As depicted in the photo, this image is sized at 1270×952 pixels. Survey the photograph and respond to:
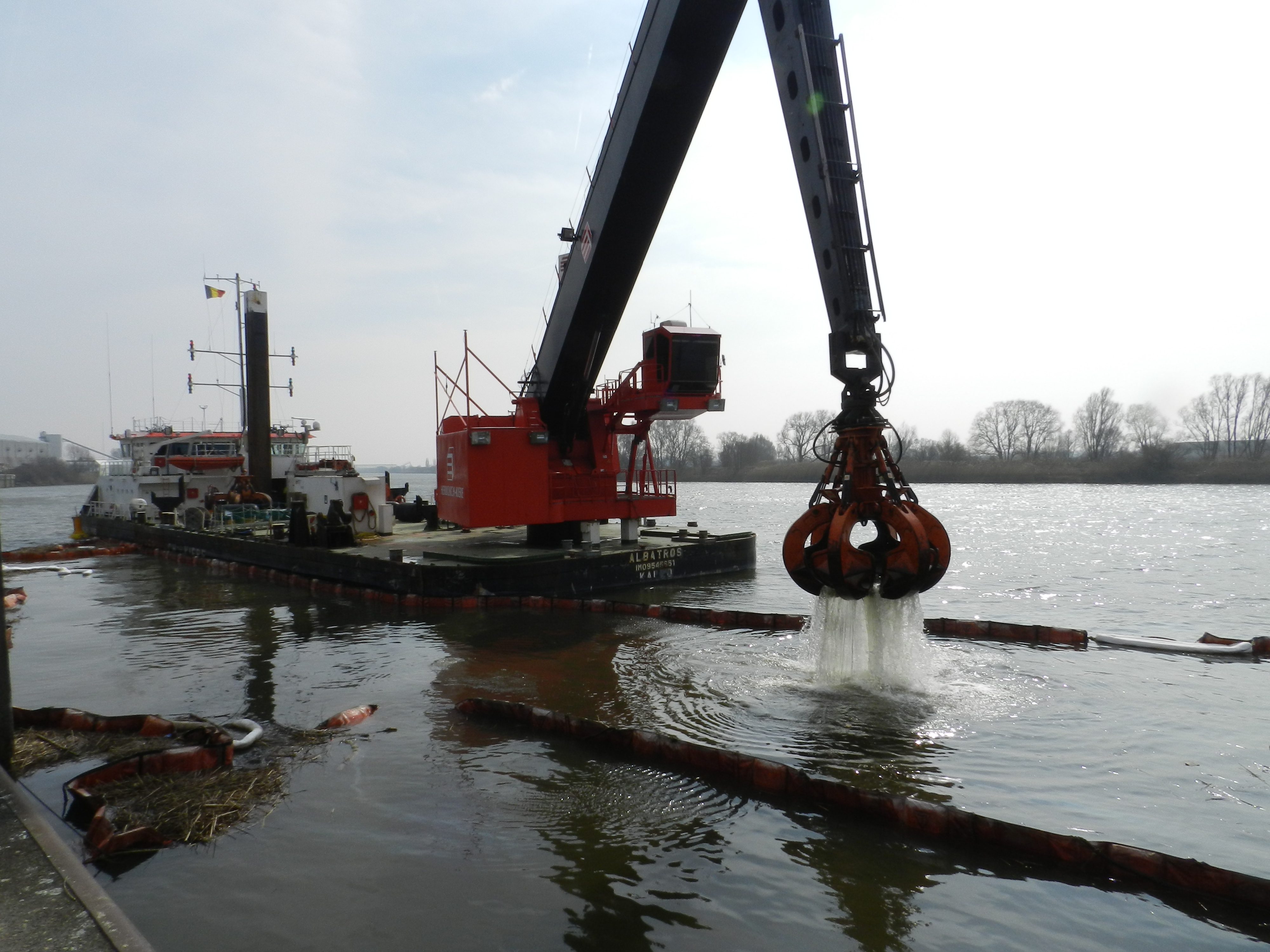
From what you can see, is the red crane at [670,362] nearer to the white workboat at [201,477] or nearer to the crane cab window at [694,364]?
the crane cab window at [694,364]

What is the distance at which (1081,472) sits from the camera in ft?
259

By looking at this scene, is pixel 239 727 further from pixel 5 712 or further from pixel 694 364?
pixel 694 364

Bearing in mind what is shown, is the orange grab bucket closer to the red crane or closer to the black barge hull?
the red crane

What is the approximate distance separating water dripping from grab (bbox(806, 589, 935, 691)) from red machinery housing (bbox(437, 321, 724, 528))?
961 centimetres

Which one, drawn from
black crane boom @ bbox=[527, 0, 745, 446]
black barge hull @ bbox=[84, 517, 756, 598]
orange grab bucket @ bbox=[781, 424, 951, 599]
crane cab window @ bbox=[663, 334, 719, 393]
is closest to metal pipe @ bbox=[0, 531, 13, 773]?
orange grab bucket @ bbox=[781, 424, 951, 599]

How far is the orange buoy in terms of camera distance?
846 cm

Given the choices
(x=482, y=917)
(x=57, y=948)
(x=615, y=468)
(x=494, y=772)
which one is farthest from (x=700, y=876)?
(x=615, y=468)

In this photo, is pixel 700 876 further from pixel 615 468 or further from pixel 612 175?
pixel 615 468

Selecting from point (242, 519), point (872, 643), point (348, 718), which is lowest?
point (348, 718)

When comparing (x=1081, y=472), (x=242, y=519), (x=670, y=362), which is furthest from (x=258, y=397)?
(x=1081, y=472)

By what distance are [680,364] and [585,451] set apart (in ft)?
11.5

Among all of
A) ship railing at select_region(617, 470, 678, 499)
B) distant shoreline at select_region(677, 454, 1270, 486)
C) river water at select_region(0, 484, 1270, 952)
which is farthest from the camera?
distant shoreline at select_region(677, 454, 1270, 486)

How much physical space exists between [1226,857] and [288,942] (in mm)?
6269

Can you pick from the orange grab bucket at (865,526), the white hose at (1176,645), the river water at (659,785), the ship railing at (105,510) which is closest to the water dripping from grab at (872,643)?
the river water at (659,785)
